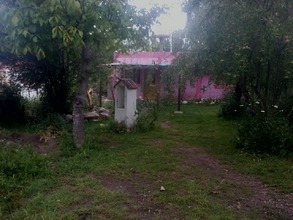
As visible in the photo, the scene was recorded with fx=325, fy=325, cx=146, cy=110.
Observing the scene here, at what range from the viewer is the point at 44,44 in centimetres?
575

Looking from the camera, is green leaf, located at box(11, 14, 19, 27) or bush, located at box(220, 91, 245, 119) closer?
green leaf, located at box(11, 14, 19, 27)

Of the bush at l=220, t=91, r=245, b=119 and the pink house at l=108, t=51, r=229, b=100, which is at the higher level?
the pink house at l=108, t=51, r=229, b=100

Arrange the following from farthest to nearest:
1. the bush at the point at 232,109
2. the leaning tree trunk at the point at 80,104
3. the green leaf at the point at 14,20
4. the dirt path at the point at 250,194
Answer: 1. the bush at the point at 232,109
2. the leaning tree trunk at the point at 80,104
3. the green leaf at the point at 14,20
4. the dirt path at the point at 250,194

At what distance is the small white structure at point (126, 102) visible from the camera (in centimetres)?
907

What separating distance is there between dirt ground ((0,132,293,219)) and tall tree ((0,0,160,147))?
236 cm

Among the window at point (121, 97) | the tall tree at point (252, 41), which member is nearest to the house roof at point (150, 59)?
the window at point (121, 97)

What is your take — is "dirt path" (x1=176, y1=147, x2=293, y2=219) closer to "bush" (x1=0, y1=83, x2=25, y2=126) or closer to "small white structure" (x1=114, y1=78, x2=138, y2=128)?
"small white structure" (x1=114, y1=78, x2=138, y2=128)

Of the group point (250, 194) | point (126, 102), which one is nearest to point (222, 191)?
point (250, 194)

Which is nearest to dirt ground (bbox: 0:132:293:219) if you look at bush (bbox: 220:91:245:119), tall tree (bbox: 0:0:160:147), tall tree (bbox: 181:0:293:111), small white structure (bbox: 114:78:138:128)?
tall tree (bbox: 181:0:293:111)

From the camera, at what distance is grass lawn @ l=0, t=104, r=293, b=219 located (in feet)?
13.0

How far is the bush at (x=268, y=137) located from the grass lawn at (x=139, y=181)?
0.32 m

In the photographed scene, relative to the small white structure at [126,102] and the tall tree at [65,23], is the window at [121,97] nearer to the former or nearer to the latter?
the small white structure at [126,102]

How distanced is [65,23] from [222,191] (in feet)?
11.2

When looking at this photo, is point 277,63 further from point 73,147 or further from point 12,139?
point 12,139
